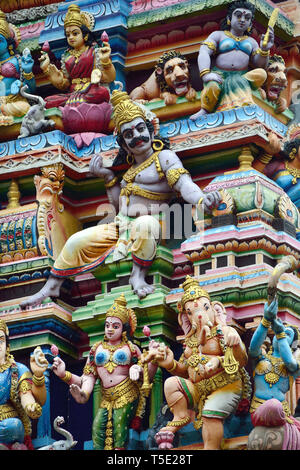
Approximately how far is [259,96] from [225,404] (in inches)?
144

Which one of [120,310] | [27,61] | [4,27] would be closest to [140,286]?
[120,310]

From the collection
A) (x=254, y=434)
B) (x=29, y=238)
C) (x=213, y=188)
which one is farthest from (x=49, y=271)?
(x=254, y=434)

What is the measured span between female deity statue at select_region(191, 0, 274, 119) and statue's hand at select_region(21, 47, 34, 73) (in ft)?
6.49

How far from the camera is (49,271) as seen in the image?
22.0 m

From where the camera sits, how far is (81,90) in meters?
22.9

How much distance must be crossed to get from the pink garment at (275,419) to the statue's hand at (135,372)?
135 cm

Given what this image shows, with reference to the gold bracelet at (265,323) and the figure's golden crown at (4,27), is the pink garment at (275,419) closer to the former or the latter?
the gold bracelet at (265,323)

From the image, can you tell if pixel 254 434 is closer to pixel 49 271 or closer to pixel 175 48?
pixel 49 271

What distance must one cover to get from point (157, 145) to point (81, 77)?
1691mm

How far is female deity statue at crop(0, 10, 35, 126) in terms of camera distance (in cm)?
2305

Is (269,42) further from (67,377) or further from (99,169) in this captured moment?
(67,377)

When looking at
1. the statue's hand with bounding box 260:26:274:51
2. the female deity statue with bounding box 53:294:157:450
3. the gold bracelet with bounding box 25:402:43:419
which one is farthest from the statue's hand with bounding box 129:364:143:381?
the statue's hand with bounding box 260:26:274:51

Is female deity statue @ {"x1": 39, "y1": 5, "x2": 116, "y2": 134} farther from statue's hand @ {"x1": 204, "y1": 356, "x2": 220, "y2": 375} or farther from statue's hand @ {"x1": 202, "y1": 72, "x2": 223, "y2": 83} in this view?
statue's hand @ {"x1": 204, "y1": 356, "x2": 220, "y2": 375}

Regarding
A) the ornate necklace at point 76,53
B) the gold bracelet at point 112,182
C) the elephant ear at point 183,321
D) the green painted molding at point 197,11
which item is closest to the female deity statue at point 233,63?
the green painted molding at point 197,11
